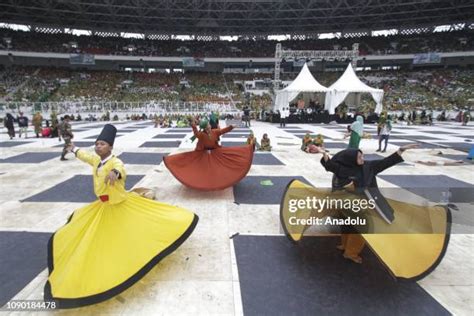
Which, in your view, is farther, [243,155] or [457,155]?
[457,155]

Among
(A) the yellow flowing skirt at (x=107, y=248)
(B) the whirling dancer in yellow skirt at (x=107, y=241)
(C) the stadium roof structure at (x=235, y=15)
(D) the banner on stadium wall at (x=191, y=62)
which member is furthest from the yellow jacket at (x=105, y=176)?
(D) the banner on stadium wall at (x=191, y=62)

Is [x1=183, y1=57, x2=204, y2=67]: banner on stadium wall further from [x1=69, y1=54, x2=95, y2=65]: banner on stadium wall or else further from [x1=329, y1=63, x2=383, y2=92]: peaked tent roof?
[x1=329, y1=63, x2=383, y2=92]: peaked tent roof

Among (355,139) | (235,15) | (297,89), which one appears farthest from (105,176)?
(235,15)

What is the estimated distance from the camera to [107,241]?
3266 millimetres

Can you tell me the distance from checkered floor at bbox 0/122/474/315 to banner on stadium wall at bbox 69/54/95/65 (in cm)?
4110

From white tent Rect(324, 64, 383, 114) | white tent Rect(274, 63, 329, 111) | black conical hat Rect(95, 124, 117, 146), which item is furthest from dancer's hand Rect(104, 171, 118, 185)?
white tent Rect(324, 64, 383, 114)

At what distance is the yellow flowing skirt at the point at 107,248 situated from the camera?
297 centimetres

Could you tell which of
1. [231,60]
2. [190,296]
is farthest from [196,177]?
[231,60]

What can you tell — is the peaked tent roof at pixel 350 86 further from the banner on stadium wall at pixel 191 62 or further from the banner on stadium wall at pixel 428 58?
the banner on stadium wall at pixel 191 62

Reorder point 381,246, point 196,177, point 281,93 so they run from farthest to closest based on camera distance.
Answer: point 281,93
point 196,177
point 381,246

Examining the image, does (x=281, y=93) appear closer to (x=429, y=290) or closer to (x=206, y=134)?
(x=206, y=134)

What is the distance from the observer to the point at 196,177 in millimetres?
6641

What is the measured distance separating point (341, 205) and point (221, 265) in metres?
1.80

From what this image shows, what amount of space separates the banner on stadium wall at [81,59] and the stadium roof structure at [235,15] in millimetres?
5644
